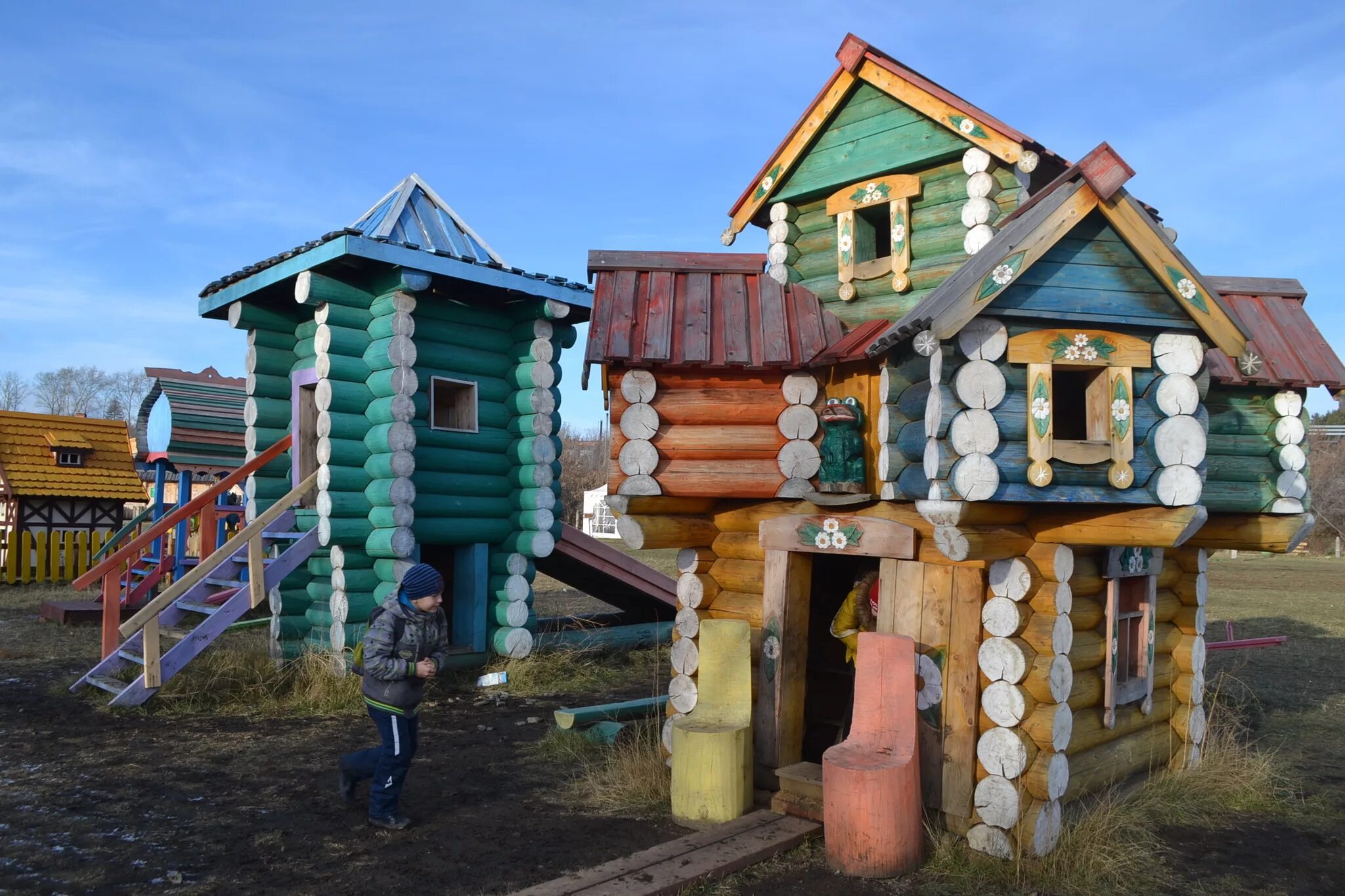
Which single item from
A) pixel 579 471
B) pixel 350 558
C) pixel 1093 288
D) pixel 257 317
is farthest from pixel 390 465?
pixel 579 471

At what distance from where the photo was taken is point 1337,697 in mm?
11945

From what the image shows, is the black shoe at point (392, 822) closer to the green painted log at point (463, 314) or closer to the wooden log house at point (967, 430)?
the wooden log house at point (967, 430)

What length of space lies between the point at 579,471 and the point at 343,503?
1949 inches

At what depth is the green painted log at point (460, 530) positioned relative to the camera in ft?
38.1

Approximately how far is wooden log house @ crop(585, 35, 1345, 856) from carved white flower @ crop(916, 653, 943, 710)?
0.01 m

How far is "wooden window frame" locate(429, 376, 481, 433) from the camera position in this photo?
11.8 metres

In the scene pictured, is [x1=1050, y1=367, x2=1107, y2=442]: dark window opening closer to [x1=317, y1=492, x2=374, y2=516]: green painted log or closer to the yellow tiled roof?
[x1=317, y1=492, x2=374, y2=516]: green painted log

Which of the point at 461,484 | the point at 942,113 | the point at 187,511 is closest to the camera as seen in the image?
the point at 942,113

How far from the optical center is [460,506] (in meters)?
12.0

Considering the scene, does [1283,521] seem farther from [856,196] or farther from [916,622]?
[856,196]

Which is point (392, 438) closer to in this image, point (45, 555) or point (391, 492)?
point (391, 492)

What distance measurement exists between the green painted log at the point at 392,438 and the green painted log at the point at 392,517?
25.6 inches

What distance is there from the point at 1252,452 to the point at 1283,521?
58 cm

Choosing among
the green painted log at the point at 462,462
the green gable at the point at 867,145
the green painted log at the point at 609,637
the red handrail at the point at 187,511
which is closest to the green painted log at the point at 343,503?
the green painted log at the point at 462,462
